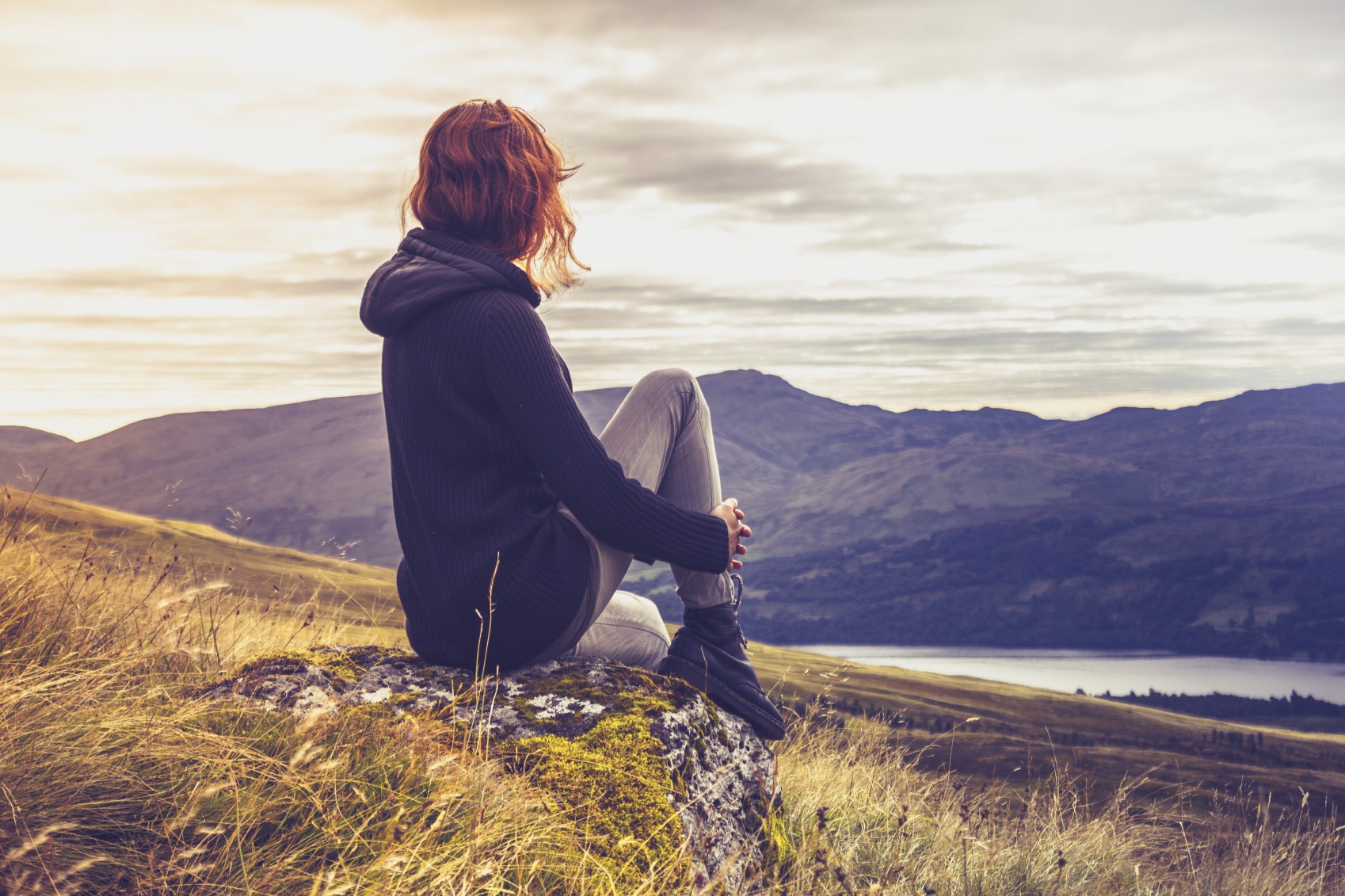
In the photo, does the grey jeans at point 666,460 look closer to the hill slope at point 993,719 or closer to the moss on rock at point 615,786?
the moss on rock at point 615,786

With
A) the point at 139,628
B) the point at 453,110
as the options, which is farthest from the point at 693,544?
the point at 139,628

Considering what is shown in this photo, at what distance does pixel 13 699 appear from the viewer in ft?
9.07

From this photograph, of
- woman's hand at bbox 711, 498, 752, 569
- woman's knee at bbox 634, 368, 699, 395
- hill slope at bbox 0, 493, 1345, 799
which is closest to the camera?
woman's hand at bbox 711, 498, 752, 569

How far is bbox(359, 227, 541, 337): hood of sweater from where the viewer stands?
11.7ft

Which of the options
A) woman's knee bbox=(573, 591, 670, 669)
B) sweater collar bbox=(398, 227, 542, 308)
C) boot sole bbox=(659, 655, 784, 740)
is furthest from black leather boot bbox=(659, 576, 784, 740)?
sweater collar bbox=(398, 227, 542, 308)

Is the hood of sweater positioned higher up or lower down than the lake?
higher up

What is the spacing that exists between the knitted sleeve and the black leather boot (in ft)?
2.63

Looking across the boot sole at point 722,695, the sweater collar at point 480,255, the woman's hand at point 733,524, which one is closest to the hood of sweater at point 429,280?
the sweater collar at point 480,255

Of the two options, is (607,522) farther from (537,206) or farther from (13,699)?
(13,699)

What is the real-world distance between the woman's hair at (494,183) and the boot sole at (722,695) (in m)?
1.96

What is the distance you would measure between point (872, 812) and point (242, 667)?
3630mm

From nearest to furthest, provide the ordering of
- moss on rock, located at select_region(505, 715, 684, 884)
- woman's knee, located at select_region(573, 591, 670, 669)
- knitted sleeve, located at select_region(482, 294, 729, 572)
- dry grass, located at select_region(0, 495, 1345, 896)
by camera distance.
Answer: dry grass, located at select_region(0, 495, 1345, 896) → moss on rock, located at select_region(505, 715, 684, 884) → knitted sleeve, located at select_region(482, 294, 729, 572) → woman's knee, located at select_region(573, 591, 670, 669)

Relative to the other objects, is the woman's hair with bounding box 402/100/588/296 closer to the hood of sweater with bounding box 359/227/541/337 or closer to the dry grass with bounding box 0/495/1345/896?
the hood of sweater with bounding box 359/227/541/337

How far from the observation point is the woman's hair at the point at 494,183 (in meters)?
3.69
